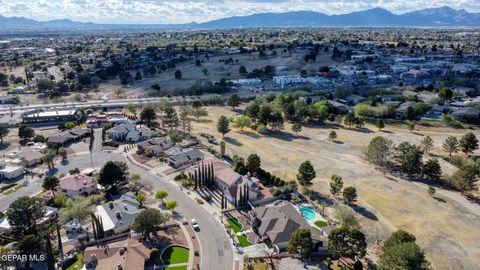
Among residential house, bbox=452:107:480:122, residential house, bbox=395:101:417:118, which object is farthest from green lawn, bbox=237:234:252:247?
residential house, bbox=452:107:480:122

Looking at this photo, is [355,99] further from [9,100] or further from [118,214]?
[9,100]

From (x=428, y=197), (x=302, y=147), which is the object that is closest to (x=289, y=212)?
(x=428, y=197)

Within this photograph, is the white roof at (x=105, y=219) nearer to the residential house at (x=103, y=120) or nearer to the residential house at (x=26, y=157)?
the residential house at (x=26, y=157)

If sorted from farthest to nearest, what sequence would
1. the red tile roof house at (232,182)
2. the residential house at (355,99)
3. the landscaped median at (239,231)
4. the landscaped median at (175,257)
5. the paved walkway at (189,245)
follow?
the residential house at (355,99) → the red tile roof house at (232,182) → the landscaped median at (239,231) → the paved walkway at (189,245) → the landscaped median at (175,257)

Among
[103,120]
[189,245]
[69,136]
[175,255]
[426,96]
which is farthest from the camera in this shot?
[426,96]

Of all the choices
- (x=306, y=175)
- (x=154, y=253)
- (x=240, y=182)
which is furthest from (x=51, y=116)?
(x=306, y=175)

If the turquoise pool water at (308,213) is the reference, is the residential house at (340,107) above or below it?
above

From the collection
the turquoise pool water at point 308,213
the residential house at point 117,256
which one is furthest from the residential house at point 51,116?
the turquoise pool water at point 308,213

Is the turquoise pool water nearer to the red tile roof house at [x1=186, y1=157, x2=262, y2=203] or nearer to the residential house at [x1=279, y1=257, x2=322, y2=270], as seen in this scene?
the red tile roof house at [x1=186, y1=157, x2=262, y2=203]
